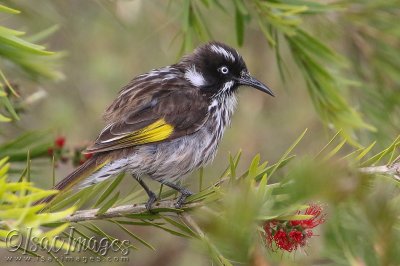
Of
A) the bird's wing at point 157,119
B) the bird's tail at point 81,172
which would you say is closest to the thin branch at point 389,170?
the bird's tail at point 81,172

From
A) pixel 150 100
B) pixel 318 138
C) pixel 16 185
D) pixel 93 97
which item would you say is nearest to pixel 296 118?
pixel 318 138

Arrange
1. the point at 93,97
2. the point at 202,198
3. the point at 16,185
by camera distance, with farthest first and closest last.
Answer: the point at 93,97 < the point at 202,198 < the point at 16,185

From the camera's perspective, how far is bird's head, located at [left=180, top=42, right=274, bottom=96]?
4.73 m

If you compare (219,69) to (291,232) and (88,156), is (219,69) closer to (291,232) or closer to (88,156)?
(88,156)

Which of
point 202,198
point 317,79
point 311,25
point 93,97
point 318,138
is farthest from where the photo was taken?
point 93,97

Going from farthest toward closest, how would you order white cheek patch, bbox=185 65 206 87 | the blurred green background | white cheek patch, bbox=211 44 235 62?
the blurred green background → white cheek patch, bbox=211 44 235 62 → white cheek patch, bbox=185 65 206 87

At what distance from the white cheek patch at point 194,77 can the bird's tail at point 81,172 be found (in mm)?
1126

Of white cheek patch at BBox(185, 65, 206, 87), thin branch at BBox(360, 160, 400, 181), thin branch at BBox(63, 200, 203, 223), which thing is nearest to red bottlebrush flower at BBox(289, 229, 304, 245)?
thin branch at BBox(360, 160, 400, 181)

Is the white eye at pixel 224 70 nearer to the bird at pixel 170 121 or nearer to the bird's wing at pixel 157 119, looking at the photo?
the bird at pixel 170 121

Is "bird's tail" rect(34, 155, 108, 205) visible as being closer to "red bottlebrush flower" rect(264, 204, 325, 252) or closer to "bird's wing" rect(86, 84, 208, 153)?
"bird's wing" rect(86, 84, 208, 153)

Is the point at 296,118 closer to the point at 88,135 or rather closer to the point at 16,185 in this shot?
the point at 88,135

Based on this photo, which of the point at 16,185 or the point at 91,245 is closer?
the point at 16,185

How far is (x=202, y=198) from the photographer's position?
8.96 ft

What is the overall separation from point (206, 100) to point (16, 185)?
2.85 metres
